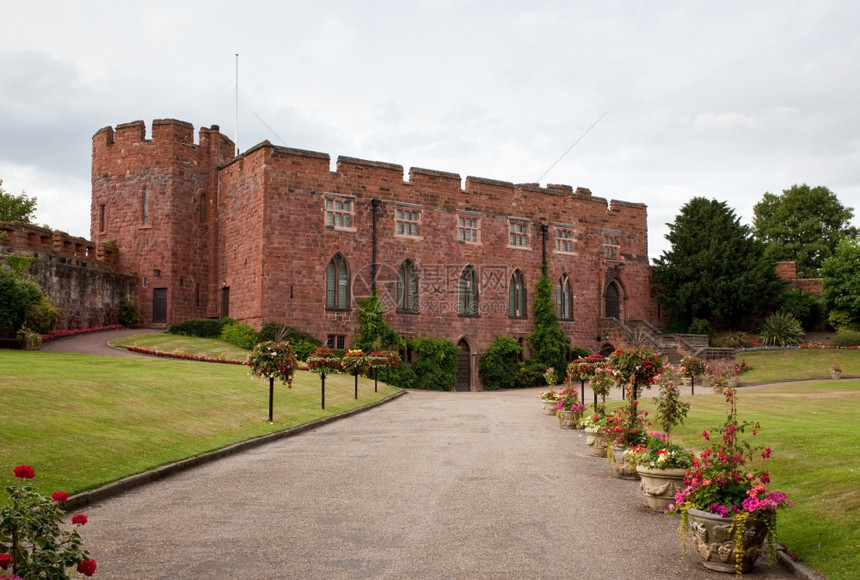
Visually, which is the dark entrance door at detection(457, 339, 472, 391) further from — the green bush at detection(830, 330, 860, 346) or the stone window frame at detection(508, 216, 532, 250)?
the green bush at detection(830, 330, 860, 346)

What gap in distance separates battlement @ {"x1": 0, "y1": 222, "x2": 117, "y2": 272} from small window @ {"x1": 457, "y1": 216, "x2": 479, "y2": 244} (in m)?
18.4

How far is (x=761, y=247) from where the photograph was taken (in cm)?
4953

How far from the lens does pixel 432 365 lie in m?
40.9

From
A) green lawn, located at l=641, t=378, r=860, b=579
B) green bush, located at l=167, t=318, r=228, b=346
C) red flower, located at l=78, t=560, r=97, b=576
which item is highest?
green bush, located at l=167, t=318, r=228, b=346

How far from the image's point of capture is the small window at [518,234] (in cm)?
4509

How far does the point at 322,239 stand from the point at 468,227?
8616 millimetres

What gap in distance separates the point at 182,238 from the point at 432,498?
111 feet

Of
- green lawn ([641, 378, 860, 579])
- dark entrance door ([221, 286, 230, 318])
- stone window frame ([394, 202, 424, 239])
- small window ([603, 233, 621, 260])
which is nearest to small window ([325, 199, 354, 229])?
stone window frame ([394, 202, 424, 239])

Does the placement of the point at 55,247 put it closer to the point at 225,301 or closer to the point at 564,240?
the point at 225,301

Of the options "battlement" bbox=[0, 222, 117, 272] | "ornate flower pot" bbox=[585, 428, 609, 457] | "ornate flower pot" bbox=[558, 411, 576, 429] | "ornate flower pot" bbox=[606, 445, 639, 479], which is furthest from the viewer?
"battlement" bbox=[0, 222, 117, 272]

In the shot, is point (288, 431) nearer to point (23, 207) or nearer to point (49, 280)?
point (49, 280)

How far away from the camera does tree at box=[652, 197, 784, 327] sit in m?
47.9

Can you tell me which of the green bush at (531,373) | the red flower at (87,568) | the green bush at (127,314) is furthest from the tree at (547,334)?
the red flower at (87,568)

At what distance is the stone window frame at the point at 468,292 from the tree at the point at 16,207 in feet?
97.8
